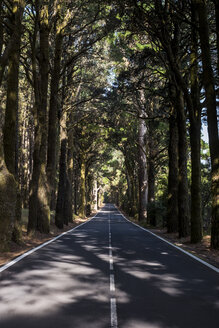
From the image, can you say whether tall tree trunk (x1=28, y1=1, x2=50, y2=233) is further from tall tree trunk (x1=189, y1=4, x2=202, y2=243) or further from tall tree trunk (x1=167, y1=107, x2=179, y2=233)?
tall tree trunk (x1=189, y1=4, x2=202, y2=243)

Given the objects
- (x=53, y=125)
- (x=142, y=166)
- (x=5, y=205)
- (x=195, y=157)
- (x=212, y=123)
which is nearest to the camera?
(x=5, y=205)

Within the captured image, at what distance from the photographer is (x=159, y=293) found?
616 cm

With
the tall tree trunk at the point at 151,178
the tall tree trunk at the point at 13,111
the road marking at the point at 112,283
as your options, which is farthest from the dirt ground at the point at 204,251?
the tall tree trunk at the point at 151,178

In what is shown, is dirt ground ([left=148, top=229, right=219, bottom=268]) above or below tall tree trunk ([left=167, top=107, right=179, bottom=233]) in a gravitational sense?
below

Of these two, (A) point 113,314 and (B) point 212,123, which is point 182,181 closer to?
(B) point 212,123

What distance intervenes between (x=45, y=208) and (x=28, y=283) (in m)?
11.4

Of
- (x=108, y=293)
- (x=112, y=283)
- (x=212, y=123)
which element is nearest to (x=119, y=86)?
(x=212, y=123)

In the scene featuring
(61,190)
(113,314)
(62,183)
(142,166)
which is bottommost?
(113,314)

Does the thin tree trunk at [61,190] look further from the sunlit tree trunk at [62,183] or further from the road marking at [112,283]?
the road marking at [112,283]

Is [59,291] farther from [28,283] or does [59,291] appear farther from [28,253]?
[28,253]

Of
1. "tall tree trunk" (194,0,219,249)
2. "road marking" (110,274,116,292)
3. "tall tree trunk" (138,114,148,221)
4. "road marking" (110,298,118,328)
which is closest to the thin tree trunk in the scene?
"tall tree trunk" (138,114,148,221)

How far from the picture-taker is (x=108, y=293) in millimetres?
6109

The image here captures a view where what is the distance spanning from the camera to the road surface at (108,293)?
15.4 feet

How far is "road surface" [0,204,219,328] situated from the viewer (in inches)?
185
